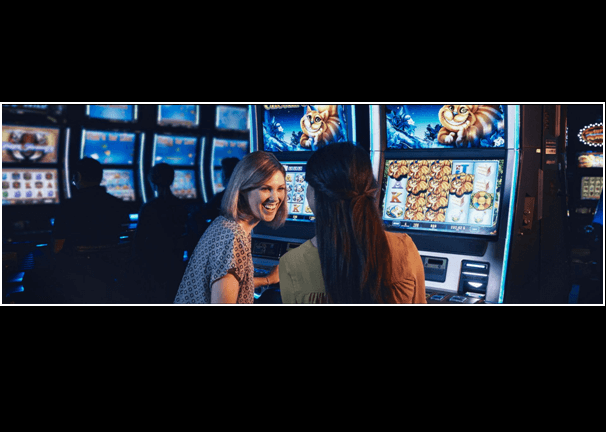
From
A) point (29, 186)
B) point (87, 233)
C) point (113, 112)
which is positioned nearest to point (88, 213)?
point (87, 233)

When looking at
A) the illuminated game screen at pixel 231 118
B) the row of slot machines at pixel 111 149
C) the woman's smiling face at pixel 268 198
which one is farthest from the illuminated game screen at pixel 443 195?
the illuminated game screen at pixel 231 118

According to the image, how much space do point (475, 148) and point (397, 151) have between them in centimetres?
40

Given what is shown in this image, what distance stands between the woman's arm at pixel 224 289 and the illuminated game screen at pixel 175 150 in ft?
11.1

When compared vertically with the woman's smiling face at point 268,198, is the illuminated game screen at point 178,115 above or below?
above

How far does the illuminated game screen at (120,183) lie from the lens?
198 inches

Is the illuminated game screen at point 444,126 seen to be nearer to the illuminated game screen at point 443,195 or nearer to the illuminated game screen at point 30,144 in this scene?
the illuminated game screen at point 443,195

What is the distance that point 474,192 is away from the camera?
8.54 feet

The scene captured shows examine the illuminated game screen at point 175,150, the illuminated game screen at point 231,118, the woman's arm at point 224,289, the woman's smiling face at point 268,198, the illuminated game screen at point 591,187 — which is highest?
the illuminated game screen at point 231,118

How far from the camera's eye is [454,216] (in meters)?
2.65

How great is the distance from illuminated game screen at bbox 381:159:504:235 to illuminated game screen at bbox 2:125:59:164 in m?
2.96

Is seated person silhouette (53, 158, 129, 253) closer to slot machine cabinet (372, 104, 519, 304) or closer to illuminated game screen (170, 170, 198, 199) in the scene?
slot machine cabinet (372, 104, 519, 304)

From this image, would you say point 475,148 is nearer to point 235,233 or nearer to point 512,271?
point 512,271

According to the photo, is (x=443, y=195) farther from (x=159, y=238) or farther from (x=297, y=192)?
(x=159, y=238)
